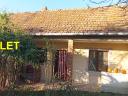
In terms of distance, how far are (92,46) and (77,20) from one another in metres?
1.83

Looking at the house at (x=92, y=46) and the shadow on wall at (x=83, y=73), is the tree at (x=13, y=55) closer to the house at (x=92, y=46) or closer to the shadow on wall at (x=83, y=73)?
the house at (x=92, y=46)

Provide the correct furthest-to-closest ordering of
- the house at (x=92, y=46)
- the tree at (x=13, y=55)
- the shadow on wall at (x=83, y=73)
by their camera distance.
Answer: the shadow on wall at (x=83, y=73)
the house at (x=92, y=46)
the tree at (x=13, y=55)

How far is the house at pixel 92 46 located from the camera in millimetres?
18094

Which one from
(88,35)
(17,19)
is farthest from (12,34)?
(17,19)

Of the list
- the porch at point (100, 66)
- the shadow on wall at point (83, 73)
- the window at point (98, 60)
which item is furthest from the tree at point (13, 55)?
the window at point (98, 60)

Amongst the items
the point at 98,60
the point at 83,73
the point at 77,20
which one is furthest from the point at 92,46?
the point at 77,20

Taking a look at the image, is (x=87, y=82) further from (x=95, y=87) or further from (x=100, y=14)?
(x=100, y=14)

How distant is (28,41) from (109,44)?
15.1ft

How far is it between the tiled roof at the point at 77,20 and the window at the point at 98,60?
168cm

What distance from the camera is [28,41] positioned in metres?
17.2

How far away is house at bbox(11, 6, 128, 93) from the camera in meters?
18.1

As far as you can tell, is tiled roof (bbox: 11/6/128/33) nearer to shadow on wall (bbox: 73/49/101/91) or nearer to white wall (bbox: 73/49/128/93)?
white wall (bbox: 73/49/128/93)

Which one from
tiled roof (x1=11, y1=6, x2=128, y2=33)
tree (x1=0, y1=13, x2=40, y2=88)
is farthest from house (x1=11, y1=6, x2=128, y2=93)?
tree (x1=0, y1=13, x2=40, y2=88)

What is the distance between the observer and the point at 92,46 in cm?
1989
